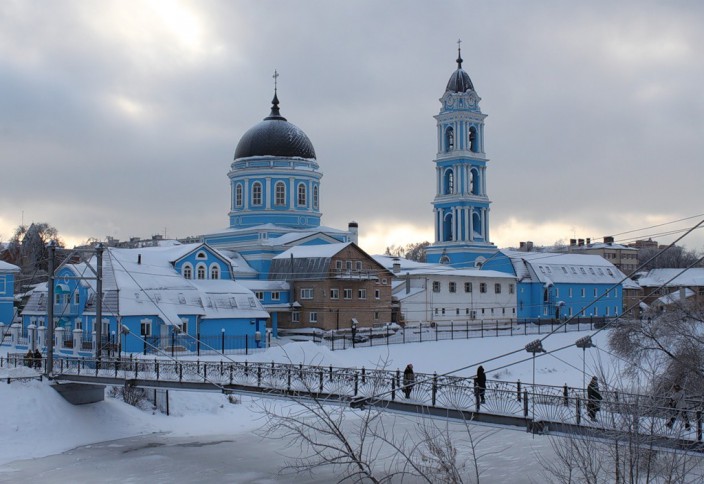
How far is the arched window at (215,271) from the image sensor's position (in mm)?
46188

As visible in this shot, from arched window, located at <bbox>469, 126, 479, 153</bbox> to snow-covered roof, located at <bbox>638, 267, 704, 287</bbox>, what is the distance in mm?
25181

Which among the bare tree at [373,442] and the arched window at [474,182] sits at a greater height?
the arched window at [474,182]

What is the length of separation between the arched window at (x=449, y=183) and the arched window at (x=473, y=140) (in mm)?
2415

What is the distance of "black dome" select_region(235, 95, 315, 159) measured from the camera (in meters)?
56.5

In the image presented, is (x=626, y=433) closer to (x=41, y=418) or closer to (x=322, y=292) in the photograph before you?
(x=41, y=418)

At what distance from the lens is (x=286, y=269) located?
49625 mm

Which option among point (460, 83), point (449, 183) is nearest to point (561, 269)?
point (449, 183)

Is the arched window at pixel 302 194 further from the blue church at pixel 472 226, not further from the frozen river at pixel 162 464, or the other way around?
the frozen river at pixel 162 464

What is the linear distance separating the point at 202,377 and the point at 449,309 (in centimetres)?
3155

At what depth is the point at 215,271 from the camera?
46375 millimetres

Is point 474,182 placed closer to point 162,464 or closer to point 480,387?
point 162,464

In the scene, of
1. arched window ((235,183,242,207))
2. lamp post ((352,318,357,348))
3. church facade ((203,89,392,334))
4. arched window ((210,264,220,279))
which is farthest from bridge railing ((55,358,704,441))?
arched window ((235,183,242,207))

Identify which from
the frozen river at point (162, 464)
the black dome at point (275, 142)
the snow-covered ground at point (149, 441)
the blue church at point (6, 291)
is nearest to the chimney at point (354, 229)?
the black dome at point (275, 142)

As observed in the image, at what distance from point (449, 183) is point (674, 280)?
29520 mm
